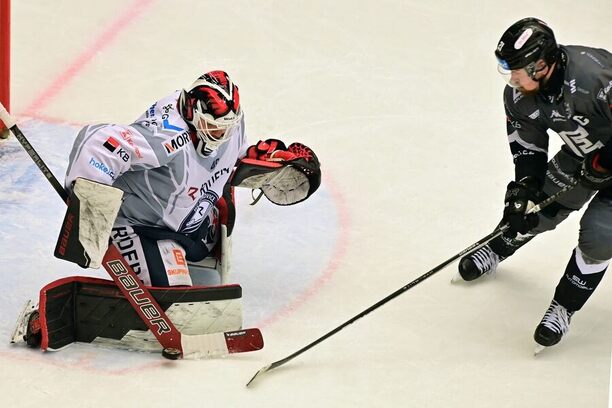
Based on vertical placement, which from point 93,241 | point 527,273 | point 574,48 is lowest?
point 527,273

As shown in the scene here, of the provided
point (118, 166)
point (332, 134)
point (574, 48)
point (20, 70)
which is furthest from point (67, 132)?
point (574, 48)

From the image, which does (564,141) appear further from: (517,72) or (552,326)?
(552,326)

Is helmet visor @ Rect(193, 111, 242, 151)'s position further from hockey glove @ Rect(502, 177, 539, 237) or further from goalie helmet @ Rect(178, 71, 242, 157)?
hockey glove @ Rect(502, 177, 539, 237)

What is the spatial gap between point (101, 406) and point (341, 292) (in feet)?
3.59

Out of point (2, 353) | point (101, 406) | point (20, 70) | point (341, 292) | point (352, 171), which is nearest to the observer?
point (101, 406)

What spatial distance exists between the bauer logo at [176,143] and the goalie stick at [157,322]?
1.16 ft

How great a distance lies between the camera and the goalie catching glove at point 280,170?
4.44 m

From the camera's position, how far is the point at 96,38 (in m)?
6.16

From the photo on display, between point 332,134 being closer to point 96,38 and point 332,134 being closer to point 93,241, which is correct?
point 96,38

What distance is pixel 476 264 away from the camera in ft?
15.2

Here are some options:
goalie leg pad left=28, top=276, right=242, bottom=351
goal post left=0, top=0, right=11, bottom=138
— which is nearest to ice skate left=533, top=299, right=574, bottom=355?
goalie leg pad left=28, top=276, right=242, bottom=351

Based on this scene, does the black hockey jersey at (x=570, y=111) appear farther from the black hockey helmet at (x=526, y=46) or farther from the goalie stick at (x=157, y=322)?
the goalie stick at (x=157, y=322)

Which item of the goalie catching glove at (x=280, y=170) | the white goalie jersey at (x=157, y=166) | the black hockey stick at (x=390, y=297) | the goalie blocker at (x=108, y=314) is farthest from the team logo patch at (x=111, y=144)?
the black hockey stick at (x=390, y=297)

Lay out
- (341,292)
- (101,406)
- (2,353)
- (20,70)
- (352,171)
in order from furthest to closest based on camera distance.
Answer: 1. (20,70)
2. (352,171)
3. (341,292)
4. (2,353)
5. (101,406)
